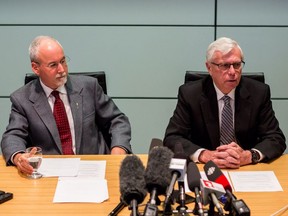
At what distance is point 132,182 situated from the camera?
1584 mm

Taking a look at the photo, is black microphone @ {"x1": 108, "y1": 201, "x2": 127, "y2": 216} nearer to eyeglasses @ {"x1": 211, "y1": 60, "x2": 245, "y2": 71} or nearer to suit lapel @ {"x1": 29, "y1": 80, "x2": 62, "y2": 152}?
suit lapel @ {"x1": 29, "y1": 80, "x2": 62, "y2": 152}

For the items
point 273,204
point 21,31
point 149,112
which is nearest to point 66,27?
point 21,31

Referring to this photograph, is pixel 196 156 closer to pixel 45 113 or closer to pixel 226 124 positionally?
pixel 226 124

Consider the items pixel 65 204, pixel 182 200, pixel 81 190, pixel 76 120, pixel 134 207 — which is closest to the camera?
pixel 134 207

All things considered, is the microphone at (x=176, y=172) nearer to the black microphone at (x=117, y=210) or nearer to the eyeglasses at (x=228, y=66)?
the black microphone at (x=117, y=210)

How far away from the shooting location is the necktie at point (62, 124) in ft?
9.66

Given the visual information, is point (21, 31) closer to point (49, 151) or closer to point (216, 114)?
point (49, 151)

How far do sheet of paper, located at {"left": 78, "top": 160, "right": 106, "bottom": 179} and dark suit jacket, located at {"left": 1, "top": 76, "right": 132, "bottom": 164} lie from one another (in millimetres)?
392

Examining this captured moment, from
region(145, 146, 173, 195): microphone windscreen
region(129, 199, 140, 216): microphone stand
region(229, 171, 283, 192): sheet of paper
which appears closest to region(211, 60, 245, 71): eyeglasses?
region(229, 171, 283, 192): sheet of paper

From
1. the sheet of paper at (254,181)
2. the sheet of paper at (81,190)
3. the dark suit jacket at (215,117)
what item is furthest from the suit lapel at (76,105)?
the sheet of paper at (254,181)

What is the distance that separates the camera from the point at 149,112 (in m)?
4.26

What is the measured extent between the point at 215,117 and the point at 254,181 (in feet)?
2.15

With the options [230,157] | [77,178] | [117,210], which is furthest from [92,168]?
[230,157]

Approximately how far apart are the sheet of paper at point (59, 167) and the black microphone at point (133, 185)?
32.1 inches
